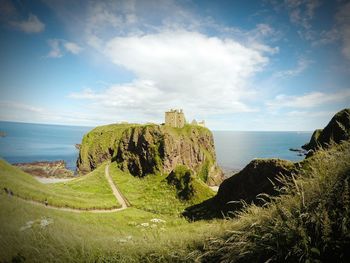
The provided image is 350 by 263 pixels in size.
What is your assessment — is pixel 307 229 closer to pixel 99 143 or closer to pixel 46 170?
pixel 99 143

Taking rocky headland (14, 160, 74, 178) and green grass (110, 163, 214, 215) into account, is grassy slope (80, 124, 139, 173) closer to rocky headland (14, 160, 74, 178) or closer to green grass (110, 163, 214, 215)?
rocky headland (14, 160, 74, 178)

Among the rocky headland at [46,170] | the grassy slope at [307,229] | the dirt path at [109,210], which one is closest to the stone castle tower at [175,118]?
the dirt path at [109,210]

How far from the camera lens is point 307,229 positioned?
437cm

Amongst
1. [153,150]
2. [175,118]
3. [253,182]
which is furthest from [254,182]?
[175,118]

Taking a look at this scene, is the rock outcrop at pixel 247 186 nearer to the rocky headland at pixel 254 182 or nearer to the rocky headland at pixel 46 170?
the rocky headland at pixel 254 182

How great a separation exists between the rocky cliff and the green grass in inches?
218

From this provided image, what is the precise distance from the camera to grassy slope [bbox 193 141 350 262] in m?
3.88

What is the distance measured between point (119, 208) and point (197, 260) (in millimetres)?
42597

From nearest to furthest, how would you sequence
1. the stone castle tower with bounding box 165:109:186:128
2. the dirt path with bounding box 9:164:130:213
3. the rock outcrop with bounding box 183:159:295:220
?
the rock outcrop with bounding box 183:159:295:220, the dirt path with bounding box 9:164:130:213, the stone castle tower with bounding box 165:109:186:128

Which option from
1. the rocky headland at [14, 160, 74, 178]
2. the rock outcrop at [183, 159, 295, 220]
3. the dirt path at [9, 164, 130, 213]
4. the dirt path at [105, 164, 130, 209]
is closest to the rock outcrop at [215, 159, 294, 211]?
the rock outcrop at [183, 159, 295, 220]

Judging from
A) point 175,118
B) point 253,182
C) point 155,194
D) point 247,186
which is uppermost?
point 175,118

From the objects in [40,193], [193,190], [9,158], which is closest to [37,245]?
[40,193]

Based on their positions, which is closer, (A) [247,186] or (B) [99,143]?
(A) [247,186]

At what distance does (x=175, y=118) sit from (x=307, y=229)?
91.0 meters
